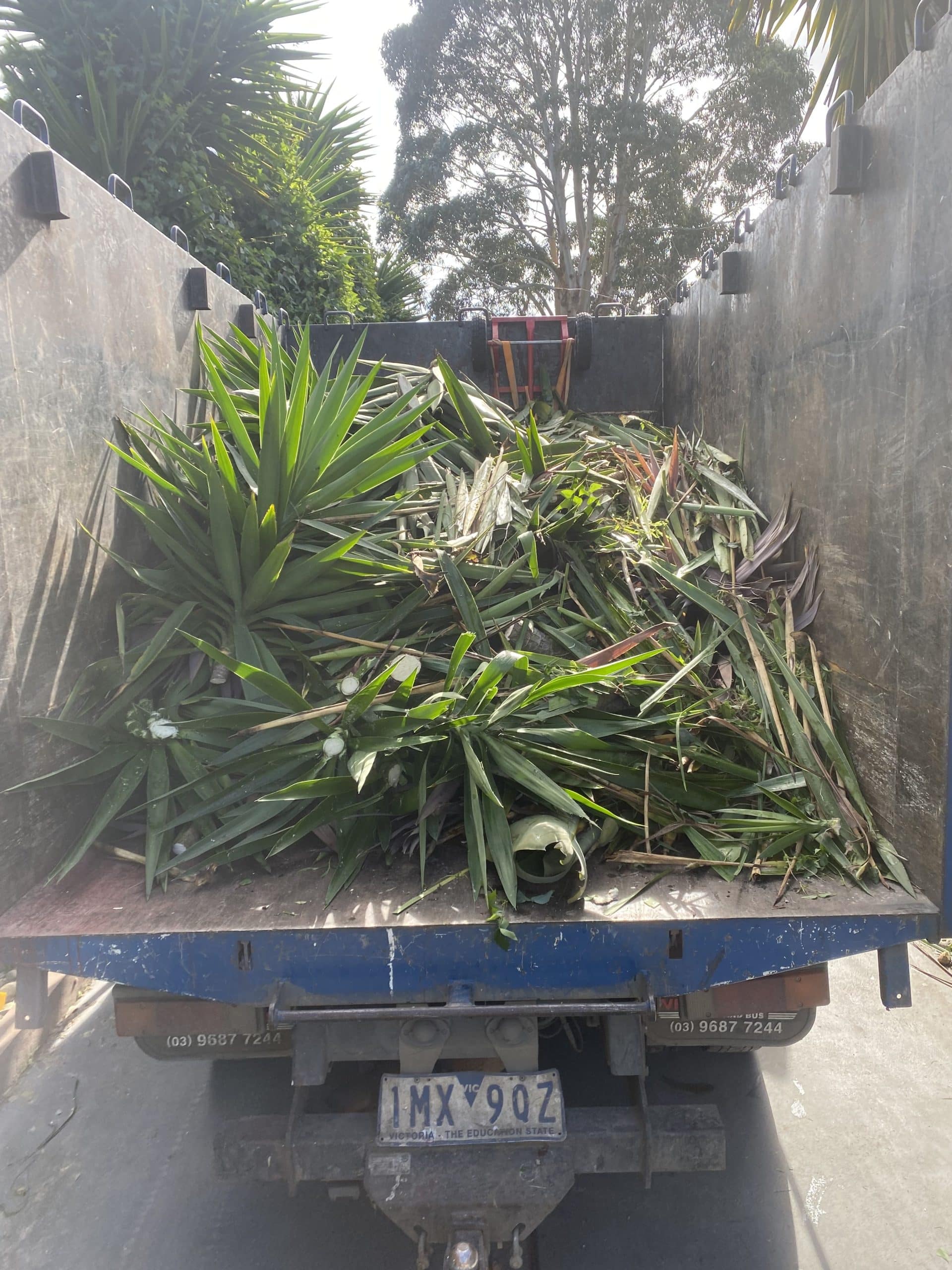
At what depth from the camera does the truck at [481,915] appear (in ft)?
6.00

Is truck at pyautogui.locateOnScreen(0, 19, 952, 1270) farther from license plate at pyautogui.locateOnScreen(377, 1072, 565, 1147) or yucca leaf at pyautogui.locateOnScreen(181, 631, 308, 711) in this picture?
yucca leaf at pyautogui.locateOnScreen(181, 631, 308, 711)

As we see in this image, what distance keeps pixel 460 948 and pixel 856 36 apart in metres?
3.64

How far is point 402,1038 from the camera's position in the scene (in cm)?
200

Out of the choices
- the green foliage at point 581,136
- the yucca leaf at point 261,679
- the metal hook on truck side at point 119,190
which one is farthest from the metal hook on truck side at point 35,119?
the green foliage at point 581,136

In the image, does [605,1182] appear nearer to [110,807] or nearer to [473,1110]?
[473,1110]

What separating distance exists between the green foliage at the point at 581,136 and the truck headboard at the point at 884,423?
628 inches

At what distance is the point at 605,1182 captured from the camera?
261cm

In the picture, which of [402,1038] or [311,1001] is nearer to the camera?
[311,1001]

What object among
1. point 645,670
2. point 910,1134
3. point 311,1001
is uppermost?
point 645,670

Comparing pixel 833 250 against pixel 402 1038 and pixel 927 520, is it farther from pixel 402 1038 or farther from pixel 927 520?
pixel 402 1038

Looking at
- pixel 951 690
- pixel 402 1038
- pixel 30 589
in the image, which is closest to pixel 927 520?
Answer: pixel 951 690

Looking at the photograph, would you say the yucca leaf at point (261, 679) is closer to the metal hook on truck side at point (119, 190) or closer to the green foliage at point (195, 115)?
the metal hook on truck side at point (119, 190)

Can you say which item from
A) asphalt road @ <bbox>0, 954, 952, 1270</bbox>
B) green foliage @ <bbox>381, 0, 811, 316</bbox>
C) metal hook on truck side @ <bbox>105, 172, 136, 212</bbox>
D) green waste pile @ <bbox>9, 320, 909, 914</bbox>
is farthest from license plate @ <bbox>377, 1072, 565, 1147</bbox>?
green foliage @ <bbox>381, 0, 811, 316</bbox>

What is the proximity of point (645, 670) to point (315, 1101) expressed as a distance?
4.52ft
